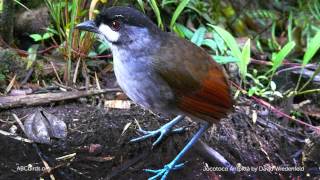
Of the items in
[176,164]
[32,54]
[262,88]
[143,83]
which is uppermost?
[143,83]

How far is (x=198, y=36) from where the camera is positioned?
14.3 feet

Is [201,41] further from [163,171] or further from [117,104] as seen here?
[163,171]

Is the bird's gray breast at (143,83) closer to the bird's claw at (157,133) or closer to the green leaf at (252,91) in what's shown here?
the bird's claw at (157,133)

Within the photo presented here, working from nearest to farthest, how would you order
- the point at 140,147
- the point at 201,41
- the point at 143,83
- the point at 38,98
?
1. the point at 143,83
2. the point at 140,147
3. the point at 38,98
4. the point at 201,41

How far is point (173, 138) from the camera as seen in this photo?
3.58 metres

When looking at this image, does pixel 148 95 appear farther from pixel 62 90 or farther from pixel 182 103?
pixel 62 90

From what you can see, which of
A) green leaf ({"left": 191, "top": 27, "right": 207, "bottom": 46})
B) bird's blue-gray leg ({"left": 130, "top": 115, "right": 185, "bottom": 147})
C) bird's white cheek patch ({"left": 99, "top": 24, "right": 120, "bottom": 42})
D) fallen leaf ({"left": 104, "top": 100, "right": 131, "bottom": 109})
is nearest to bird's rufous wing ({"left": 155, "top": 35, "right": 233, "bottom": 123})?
bird's white cheek patch ({"left": 99, "top": 24, "right": 120, "bottom": 42})

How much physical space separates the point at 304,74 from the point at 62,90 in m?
1.89

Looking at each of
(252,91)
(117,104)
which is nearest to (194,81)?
(117,104)

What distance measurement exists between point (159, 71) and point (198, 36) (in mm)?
1340

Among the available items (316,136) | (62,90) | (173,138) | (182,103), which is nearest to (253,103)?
(316,136)

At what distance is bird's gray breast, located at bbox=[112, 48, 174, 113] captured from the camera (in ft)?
10.1

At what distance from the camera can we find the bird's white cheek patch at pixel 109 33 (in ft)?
10.3

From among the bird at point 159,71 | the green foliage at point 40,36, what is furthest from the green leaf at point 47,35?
the bird at point 159,71
